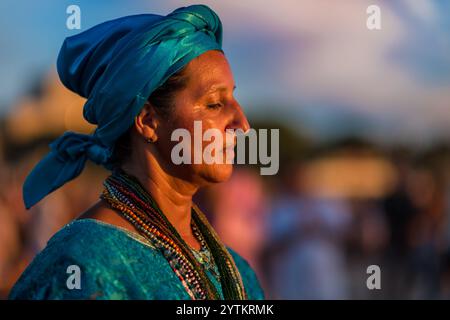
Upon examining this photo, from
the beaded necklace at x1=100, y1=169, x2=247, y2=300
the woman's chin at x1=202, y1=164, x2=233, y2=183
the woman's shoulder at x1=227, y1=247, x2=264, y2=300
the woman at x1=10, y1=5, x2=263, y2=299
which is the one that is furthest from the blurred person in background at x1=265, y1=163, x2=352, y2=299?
the woman's chin at x1=202, y1=164, x2=233, y2=183

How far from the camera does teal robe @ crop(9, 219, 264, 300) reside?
2707mm

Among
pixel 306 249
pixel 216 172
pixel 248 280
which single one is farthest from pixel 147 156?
pixel 306 249

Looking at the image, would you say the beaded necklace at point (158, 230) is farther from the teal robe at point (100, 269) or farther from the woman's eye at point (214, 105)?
the woman's eye at point (214, 105)

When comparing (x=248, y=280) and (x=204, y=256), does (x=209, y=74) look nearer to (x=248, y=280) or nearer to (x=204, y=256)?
(x=204, y=256)

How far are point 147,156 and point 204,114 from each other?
0.27 meters

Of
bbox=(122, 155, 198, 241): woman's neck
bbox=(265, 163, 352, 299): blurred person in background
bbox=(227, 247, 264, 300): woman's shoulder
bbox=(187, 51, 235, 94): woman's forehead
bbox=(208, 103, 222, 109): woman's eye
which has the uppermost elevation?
bbox=(187, 51, 235, 94): woman's forehead

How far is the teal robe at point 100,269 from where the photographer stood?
271 cm

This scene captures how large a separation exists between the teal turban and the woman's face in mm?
75

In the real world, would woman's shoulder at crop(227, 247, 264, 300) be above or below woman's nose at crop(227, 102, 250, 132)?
below

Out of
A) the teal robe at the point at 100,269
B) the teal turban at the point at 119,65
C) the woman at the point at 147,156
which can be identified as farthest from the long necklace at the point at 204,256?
the teal turban at the point at 119,65

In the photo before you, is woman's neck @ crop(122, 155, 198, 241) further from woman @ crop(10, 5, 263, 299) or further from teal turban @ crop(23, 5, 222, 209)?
teal turban @ crop(23, 5, 222, 209)

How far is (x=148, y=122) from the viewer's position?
120 inches

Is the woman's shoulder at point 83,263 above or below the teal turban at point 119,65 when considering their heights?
below

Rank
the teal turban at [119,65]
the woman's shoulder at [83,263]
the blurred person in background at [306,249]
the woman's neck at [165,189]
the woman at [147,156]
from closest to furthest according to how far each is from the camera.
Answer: the woman's shoulder at [83,263] → the woman at [147,156] → the teal turban at [119,65] → the woman's neck at [165,189] → the blurred person in background at [306,249]
